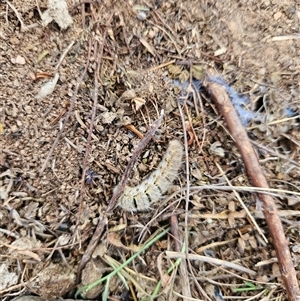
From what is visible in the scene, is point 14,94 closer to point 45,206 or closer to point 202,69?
point 45,206

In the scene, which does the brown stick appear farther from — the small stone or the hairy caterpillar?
the small stone

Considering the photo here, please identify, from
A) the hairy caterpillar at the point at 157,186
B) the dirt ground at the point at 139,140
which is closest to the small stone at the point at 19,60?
the dirt ground at the point at 139,140

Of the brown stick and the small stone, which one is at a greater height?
the small stone

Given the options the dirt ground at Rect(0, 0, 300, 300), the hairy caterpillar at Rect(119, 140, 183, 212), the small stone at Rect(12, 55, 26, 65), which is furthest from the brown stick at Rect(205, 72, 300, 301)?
the small stone at Rect(12, 55, 26, 65)

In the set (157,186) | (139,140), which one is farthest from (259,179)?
(139,140)

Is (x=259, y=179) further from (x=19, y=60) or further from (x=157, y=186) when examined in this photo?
(x=19, y=60)

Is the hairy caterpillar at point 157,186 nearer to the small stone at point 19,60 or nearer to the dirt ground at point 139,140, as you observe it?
the dirt ground at point 139,140
